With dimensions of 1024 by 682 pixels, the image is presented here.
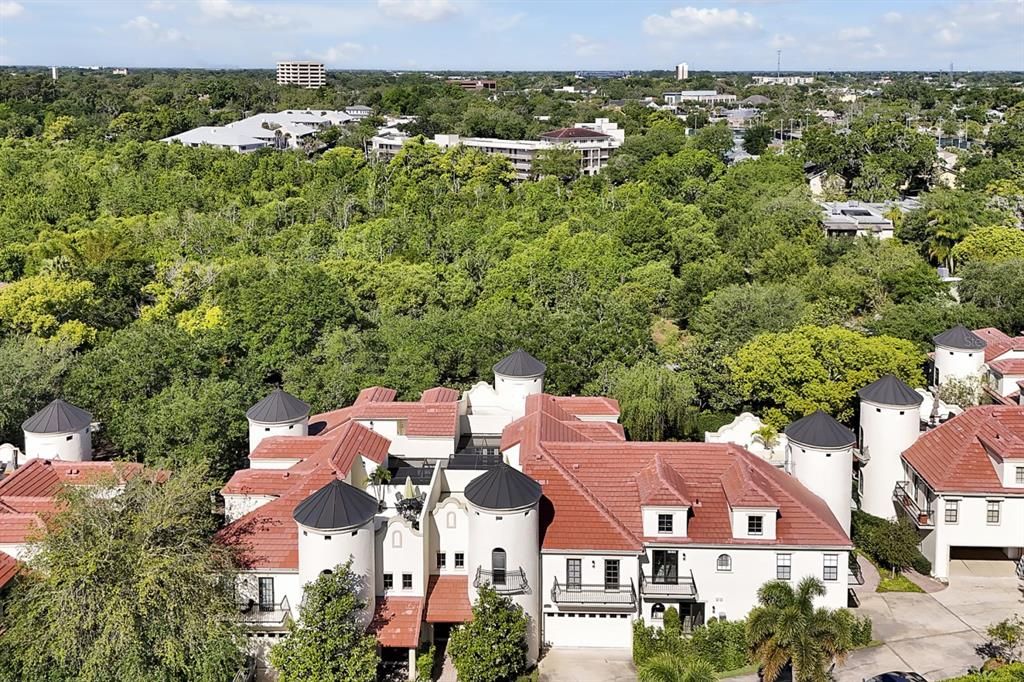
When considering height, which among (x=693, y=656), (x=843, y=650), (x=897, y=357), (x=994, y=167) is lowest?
(x=693, y=656)

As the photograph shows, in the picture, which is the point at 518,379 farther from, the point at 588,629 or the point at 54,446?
the point at 54,446

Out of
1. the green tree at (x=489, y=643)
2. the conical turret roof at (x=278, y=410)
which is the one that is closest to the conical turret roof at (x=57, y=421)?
the conical turret roof at (x=278, y=410)

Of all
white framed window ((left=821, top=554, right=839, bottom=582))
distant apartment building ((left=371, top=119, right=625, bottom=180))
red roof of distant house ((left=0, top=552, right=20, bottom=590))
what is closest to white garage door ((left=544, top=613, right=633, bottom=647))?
white framed window ((left=821, top=554, right=839, bottom=582))

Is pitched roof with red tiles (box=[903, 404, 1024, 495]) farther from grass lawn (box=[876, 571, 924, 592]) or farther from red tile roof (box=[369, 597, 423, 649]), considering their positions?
red tile roof (box=[369, 597, 423, 649])

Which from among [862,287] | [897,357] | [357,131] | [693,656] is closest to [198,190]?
[357,131]

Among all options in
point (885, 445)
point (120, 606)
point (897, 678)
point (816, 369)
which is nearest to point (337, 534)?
point (120, 606)

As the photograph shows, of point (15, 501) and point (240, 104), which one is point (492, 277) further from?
point (240, 104)

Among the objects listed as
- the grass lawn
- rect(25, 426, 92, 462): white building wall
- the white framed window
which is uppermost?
rect(25, 426, 92, 462): white building wall
